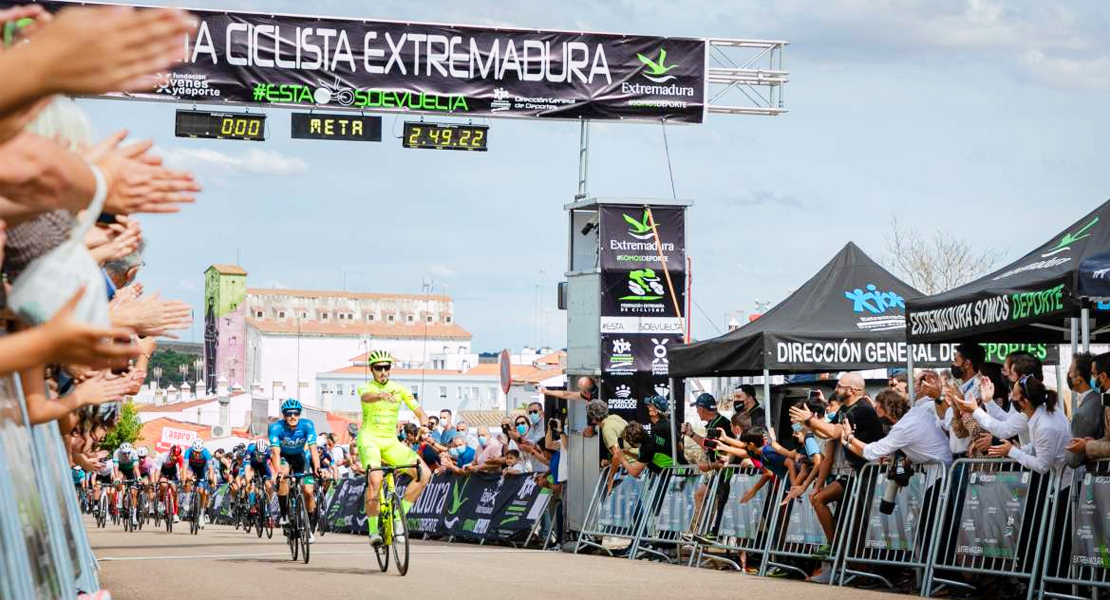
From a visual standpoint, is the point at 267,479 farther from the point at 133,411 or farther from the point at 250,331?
the point at 250,331

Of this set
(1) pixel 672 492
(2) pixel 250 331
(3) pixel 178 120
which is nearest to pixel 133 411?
(2) pixel 250 331

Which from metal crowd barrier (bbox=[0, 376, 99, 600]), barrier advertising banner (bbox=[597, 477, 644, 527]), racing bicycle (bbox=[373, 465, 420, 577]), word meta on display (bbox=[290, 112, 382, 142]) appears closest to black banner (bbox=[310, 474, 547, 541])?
barrier advertising banner (bbox=[597, 477, 644, 527])

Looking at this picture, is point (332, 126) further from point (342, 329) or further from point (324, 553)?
point (342, 329)

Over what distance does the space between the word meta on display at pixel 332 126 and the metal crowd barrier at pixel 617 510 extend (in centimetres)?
915

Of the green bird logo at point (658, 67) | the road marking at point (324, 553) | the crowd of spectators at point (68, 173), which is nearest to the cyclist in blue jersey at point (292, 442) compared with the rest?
the road marking at point (324, 553)

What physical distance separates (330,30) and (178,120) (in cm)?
309

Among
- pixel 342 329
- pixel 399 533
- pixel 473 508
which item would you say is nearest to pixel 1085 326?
pixel 399 533

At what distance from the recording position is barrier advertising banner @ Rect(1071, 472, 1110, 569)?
10648 millimetres

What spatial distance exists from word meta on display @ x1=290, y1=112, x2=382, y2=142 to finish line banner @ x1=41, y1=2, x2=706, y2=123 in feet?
0.82

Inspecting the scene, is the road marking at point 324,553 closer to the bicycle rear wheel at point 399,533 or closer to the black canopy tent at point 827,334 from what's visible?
the black canopy tent at point 827,334

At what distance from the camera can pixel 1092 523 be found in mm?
10820

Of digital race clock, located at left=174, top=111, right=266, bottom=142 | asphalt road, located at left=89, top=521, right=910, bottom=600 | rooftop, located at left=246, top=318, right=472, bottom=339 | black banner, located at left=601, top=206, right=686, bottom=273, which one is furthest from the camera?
rooftop, located at left=246, top=318, right=472, bottom=339

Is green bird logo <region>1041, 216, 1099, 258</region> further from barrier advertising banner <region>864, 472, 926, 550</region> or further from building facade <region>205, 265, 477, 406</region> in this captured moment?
building facade <region>205, 265, 477, 406</region>

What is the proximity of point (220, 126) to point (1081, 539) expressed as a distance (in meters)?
18.8
